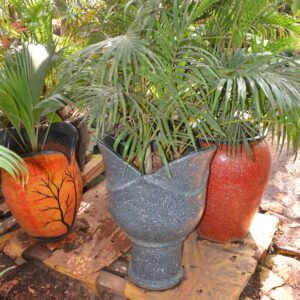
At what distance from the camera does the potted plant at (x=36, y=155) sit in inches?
55.9

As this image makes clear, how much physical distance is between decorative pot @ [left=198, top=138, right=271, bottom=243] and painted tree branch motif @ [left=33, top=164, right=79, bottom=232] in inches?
22.2

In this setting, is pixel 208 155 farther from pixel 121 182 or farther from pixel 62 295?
pixel 62 295

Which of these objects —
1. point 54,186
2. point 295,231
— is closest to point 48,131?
point 54,186

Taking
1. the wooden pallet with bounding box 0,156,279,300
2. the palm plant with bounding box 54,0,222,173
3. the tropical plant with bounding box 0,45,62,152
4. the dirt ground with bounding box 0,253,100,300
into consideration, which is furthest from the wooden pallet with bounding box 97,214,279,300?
the tropical plant with bounding box 0,45,62,152

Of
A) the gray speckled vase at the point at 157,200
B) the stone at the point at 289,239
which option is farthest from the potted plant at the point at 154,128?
the stone at the point at 289,239

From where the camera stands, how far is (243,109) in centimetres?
106

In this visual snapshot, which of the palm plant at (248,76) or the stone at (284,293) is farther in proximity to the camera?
the stone at (284,293)

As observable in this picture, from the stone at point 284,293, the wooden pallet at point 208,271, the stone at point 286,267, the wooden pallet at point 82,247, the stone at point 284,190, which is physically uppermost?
the wooden pallet at point 82,247

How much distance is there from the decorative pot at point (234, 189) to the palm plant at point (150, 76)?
270 millimetres

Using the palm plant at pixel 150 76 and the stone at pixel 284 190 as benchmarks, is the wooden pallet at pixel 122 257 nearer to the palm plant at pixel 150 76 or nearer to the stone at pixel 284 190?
the stone at pixel 284 190

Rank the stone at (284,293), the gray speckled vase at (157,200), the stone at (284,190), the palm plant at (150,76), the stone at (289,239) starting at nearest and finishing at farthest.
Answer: the palm plant at (150,76) < the gray speckled vase at (157,200) < the stone at (284,293) < the stone at (289,239) < the stone at (284,190)

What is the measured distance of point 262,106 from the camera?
129cm

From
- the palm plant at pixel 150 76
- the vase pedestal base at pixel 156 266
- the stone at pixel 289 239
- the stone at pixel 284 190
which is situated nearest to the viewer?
the palm plant at pixel 150 76

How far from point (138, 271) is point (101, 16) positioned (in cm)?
95
